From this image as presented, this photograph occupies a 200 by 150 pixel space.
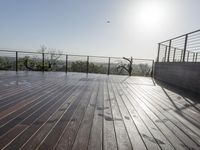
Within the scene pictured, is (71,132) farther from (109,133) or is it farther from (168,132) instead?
(168,132)

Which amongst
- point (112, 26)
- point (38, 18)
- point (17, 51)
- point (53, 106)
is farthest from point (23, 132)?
point (38, 18)

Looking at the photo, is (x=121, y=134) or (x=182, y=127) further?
(x=182, y=127)

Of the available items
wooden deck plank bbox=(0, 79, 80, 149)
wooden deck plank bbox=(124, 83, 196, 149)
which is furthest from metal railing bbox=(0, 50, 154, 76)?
wooden deck plank bbox=(124, 83, 196, 149)

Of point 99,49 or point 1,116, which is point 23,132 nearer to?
point 1,116

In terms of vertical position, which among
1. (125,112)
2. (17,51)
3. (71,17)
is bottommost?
(125,112)

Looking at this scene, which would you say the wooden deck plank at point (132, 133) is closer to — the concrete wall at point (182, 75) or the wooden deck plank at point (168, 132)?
the wooden deck plank at point (168, 132)

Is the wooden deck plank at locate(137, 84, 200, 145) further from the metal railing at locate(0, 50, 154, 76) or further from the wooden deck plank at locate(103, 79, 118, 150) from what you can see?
the metal railing at locate(0, 50, 154, 76)

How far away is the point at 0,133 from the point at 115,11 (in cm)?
685

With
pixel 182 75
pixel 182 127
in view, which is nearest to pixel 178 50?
pixel 182 75

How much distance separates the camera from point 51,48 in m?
19.5

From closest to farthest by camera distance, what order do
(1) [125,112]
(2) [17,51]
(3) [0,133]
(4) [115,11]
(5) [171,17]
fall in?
1. (3) [0,133]
2. (1) [125,112]
3. (5) [171,17]
4. (4) [115,11]
5. (2) [17,51]

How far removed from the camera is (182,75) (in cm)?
548

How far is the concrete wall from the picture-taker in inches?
184

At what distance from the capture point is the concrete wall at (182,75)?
15.3 ft
